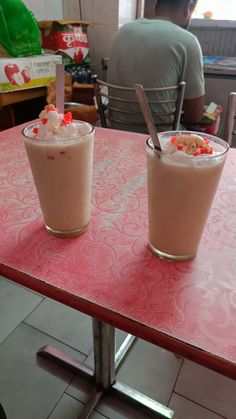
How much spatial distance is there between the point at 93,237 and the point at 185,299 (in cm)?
21

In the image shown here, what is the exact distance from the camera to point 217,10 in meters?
2.77

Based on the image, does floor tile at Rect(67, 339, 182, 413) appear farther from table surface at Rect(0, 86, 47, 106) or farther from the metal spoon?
table surface at Rect(0, 86, 47, 106)

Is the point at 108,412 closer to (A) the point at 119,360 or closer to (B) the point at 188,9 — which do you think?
(A) the point at 119,360

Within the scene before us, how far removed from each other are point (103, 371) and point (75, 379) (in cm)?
18

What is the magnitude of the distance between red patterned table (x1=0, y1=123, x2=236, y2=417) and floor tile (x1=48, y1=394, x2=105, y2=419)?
0.83m

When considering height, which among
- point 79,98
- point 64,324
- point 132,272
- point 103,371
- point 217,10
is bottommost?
point 64,324

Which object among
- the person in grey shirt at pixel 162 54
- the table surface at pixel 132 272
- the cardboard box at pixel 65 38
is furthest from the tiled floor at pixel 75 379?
the cardboard box at pixel 65 38

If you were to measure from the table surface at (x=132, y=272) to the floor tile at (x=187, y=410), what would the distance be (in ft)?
2.71

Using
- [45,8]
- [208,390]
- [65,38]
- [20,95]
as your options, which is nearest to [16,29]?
[20,95]

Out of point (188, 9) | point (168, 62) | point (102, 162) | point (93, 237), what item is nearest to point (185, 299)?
point (93, 237)

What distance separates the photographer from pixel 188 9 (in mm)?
1755

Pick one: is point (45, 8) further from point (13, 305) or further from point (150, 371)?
point (150, 371)

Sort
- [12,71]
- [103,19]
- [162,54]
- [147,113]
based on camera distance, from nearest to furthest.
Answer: [147,113]
[162,54]
[12,71]
[103,19]

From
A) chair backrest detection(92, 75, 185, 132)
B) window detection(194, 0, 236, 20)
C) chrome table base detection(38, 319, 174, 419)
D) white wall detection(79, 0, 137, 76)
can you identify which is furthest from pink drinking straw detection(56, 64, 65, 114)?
window detection(194, 0, 236, 20)
